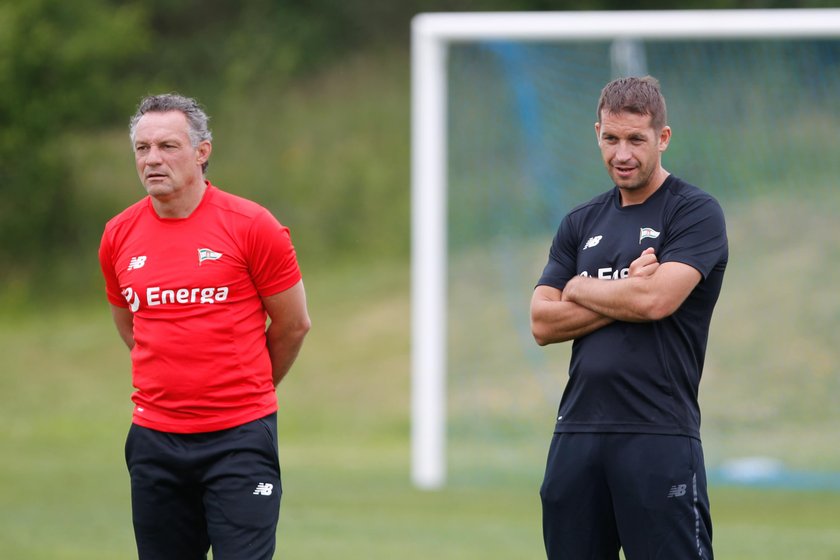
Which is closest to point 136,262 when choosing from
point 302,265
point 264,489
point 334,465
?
point 264,489

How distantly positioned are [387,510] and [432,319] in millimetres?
1585

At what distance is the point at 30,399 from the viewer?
16672 millimetres

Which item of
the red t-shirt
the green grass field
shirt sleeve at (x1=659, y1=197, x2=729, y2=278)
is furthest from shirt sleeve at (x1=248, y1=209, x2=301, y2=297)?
the green grass field

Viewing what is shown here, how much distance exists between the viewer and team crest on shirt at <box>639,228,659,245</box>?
158 inches

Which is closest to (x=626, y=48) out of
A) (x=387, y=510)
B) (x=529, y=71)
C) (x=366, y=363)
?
(x=529, y=71)

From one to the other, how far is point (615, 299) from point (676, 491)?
1.96 ft

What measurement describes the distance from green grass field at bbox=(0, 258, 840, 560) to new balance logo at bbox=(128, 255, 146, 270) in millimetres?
4000

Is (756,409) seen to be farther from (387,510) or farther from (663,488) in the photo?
(663,488)

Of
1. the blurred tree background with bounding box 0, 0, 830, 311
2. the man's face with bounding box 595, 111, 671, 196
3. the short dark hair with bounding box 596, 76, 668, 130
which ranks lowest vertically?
the man's face with bounding box 595, 111, 671, 196

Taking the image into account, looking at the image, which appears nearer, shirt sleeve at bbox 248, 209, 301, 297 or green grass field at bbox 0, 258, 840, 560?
shirt sleeve at bbox 248, 209, 301, 297

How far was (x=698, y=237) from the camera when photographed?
12.9 feet

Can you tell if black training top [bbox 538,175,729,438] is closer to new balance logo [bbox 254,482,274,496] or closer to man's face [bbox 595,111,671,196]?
man's face [bbox 595,111,671,196]

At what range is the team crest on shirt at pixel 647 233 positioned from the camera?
4.01 meters

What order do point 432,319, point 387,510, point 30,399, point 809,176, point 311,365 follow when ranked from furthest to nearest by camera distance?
point 311,365, point 30,399, point 809,176, point 432,319, point 387,510
